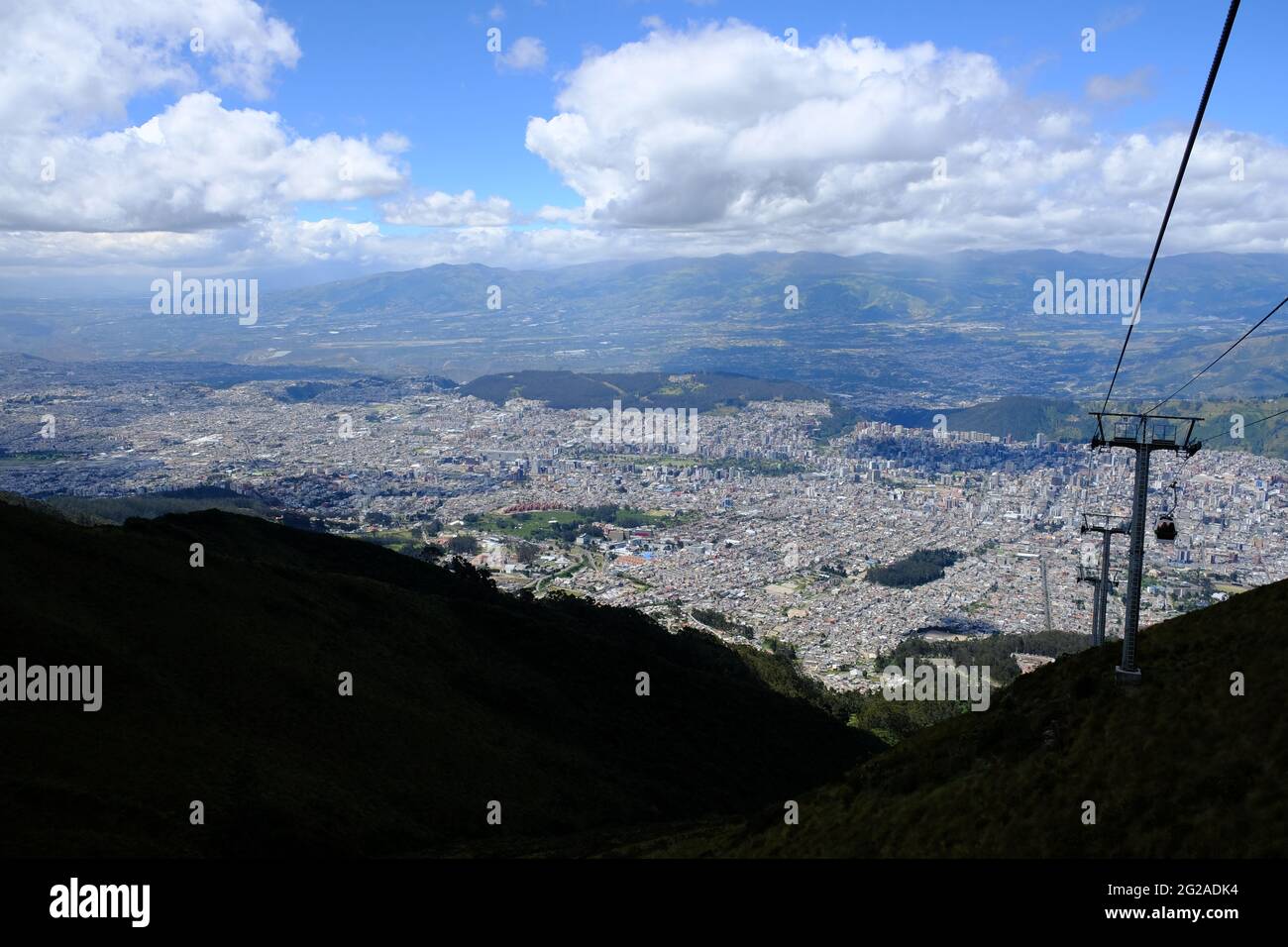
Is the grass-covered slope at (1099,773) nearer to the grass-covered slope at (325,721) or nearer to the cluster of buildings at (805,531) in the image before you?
the grass-covered slope at (325,721)

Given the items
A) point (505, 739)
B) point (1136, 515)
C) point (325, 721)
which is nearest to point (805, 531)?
point (505, 739)

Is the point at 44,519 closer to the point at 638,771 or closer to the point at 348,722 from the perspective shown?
the point at 348,722

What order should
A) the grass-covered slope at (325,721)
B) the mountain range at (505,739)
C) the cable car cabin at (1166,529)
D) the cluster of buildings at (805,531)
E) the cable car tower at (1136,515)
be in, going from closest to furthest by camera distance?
the mountain range at (505,739)
the cable car tower at (1136,515)
the cable car cabin at (1166,529)
the grass-covered slope at (325,721)
the cluster of buildings at (805,531)

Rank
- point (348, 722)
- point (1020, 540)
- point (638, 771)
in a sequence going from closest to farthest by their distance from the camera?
point (348, 722) → point (638, 771) → point (1020, 540)

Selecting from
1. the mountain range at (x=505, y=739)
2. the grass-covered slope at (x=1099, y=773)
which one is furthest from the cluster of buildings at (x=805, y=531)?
the grass-covered slope at (x=1099, y=773)

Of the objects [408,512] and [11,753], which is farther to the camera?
[408,512]

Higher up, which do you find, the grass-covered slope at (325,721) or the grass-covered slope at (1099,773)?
the grass-covered slope at (1099,773)
